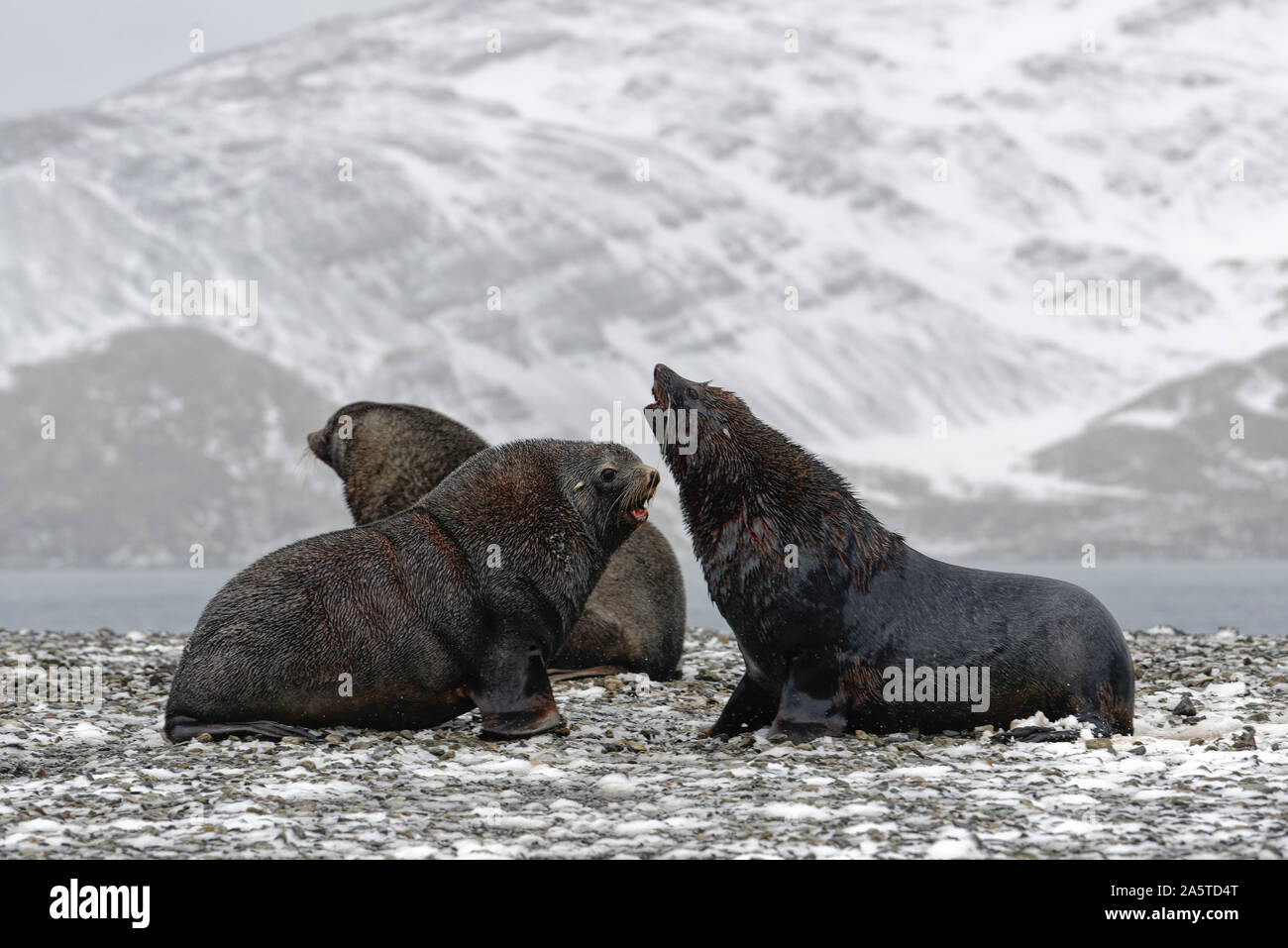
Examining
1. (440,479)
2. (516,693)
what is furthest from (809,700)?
(440,479)

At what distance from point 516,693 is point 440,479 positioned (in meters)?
3.69

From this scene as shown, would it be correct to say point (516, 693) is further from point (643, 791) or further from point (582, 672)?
point (582, 672)

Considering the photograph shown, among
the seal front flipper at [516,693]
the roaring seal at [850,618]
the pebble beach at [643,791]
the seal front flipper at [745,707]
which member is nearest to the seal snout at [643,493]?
the roaring seal at [850,618]

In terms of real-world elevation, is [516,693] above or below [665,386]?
below

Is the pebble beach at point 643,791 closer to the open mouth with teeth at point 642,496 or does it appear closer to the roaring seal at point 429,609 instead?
the roaring seal at point 429,609

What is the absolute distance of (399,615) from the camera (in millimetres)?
9891

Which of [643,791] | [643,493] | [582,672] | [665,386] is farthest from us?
[582,672]

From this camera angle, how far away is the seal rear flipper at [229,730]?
952 centimetres

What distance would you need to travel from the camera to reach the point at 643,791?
803 centimetres

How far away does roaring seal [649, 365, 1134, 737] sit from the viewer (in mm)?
9617
